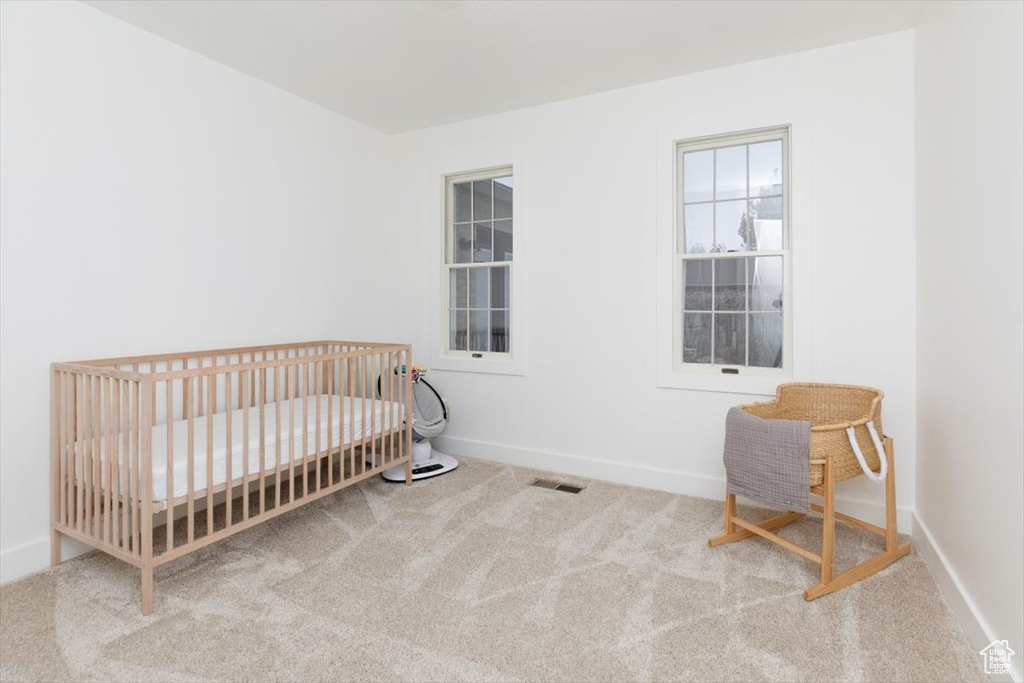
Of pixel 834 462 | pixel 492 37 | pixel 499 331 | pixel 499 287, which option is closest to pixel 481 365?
pixel 499 331

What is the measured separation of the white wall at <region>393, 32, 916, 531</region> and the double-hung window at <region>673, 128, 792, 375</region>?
0.12 meters

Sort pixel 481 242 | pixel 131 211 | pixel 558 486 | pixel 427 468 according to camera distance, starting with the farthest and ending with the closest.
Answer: pixel 481 242 < pixel 427 468 < pixel 558 486 < pixel 131 211

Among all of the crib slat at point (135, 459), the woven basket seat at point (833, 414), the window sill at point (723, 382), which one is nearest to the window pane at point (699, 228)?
the window sill at point (723, 382)

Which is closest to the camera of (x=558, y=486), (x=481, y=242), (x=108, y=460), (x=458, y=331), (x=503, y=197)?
(x=108, y=460)

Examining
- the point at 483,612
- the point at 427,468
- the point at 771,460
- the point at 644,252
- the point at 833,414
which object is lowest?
the point at 483,612

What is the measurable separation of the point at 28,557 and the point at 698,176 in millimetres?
3549

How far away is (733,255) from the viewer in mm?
Result: 2795

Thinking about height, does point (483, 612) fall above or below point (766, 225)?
below

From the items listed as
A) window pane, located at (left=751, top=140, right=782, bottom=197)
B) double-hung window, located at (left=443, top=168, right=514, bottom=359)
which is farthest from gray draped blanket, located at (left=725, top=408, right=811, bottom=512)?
double-hung window, located at (left=443, top=168, right=514, bottom=359)

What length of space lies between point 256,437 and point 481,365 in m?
1.59

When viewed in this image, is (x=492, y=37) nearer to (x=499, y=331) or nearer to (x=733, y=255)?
(x=733, y=255)

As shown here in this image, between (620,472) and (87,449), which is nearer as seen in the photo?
(87,449)

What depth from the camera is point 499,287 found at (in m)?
3.53

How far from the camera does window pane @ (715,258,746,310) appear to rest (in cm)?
281
